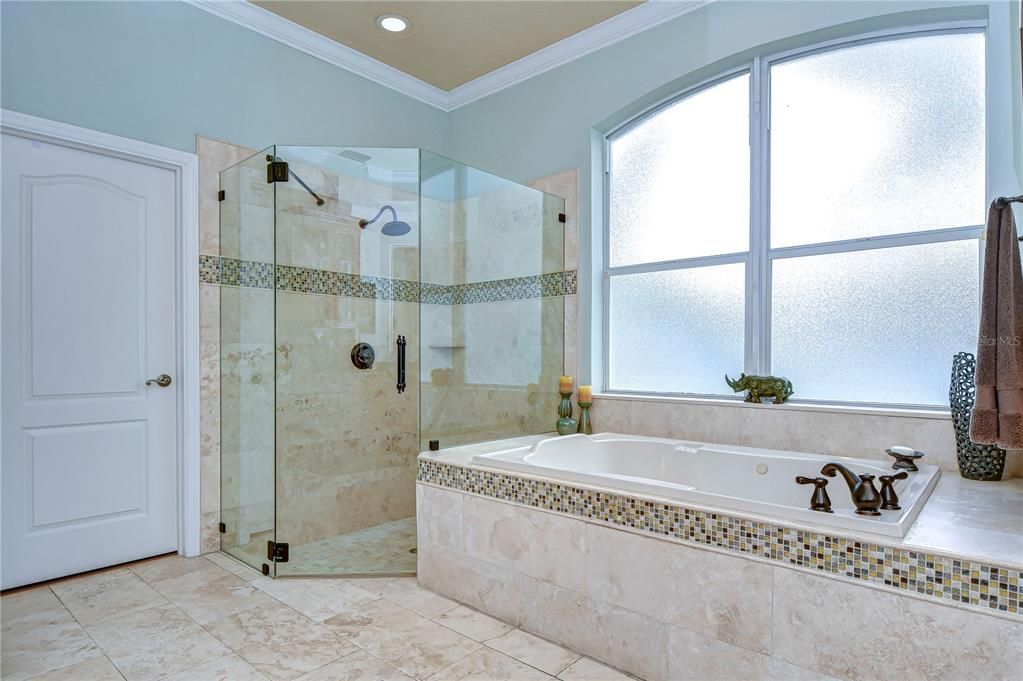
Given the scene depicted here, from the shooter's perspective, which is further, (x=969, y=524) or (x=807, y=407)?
(x=807, y=407)

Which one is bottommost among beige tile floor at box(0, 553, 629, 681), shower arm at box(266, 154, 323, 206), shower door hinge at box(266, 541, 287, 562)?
beige tile floor at box(0, 553, 629, 681)

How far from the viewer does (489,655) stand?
1944 mm

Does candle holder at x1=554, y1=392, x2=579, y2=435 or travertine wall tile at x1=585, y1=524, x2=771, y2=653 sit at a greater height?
candle holder at x1=554, y1=392, x2=579, y2=435

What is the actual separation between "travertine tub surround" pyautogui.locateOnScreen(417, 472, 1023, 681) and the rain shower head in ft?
4.05

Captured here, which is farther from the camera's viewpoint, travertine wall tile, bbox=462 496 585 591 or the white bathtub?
travertine wall tile, bbox=462 496 585 591

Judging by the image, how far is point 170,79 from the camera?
2.80 m

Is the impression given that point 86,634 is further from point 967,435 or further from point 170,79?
point 967,435

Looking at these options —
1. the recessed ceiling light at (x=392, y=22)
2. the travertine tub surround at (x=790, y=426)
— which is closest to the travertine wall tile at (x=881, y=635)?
the travertine tub surround at (x=790, y=426)

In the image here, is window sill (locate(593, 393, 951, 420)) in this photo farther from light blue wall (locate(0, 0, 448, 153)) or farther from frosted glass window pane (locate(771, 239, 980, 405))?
light blue wall (locate(0, 0, 448, 153))

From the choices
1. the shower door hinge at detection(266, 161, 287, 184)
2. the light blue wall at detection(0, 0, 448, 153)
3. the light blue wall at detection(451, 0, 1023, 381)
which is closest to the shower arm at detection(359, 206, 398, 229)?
the shower door hinge at detection(266, 161, 287, 184)

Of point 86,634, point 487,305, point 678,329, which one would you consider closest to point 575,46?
point 487,305

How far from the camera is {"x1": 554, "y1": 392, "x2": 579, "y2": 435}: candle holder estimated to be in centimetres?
314

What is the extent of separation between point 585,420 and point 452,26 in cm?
224

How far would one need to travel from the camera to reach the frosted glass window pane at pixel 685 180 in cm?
291
